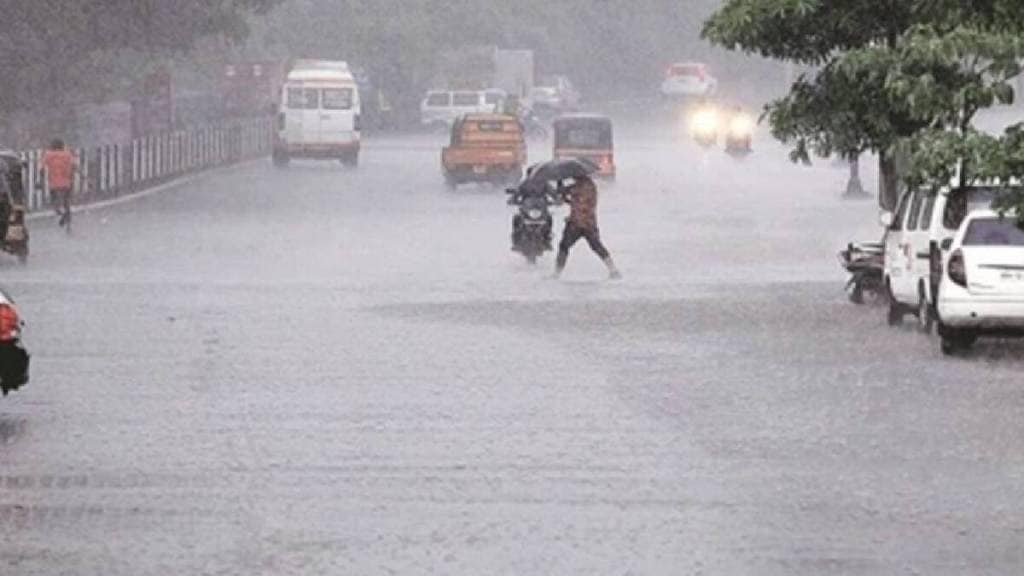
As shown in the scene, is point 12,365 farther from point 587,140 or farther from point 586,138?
point 586,138

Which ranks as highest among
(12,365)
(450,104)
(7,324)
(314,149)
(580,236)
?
(7,324)

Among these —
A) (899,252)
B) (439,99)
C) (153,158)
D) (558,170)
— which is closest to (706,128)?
(439,99)

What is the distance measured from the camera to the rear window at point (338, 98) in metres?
78.8

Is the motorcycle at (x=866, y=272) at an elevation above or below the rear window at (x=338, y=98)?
above

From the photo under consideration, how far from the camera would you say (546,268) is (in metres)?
41.5

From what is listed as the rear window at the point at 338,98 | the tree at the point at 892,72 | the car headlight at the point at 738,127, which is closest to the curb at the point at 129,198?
the rear window at the point at 338,98

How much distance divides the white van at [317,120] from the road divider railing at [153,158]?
178cm

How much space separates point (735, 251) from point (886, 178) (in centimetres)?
893

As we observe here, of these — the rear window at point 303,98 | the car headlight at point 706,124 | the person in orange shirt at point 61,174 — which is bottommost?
the car headlight at point 706,124

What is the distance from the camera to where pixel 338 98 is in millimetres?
79250

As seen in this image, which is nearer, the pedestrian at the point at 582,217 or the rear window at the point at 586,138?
the pedestrian at the point at 582,217

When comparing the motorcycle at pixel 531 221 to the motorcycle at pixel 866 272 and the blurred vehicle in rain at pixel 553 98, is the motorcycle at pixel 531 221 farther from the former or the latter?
the blurred vehicle in rain at pixel 553 98

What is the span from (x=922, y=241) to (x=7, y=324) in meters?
11.5

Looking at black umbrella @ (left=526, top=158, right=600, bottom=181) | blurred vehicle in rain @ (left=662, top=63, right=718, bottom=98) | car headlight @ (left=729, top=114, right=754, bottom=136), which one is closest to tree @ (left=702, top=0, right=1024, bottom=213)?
black umbrella @ (left=526, top=158, right=600, bottom=181)
